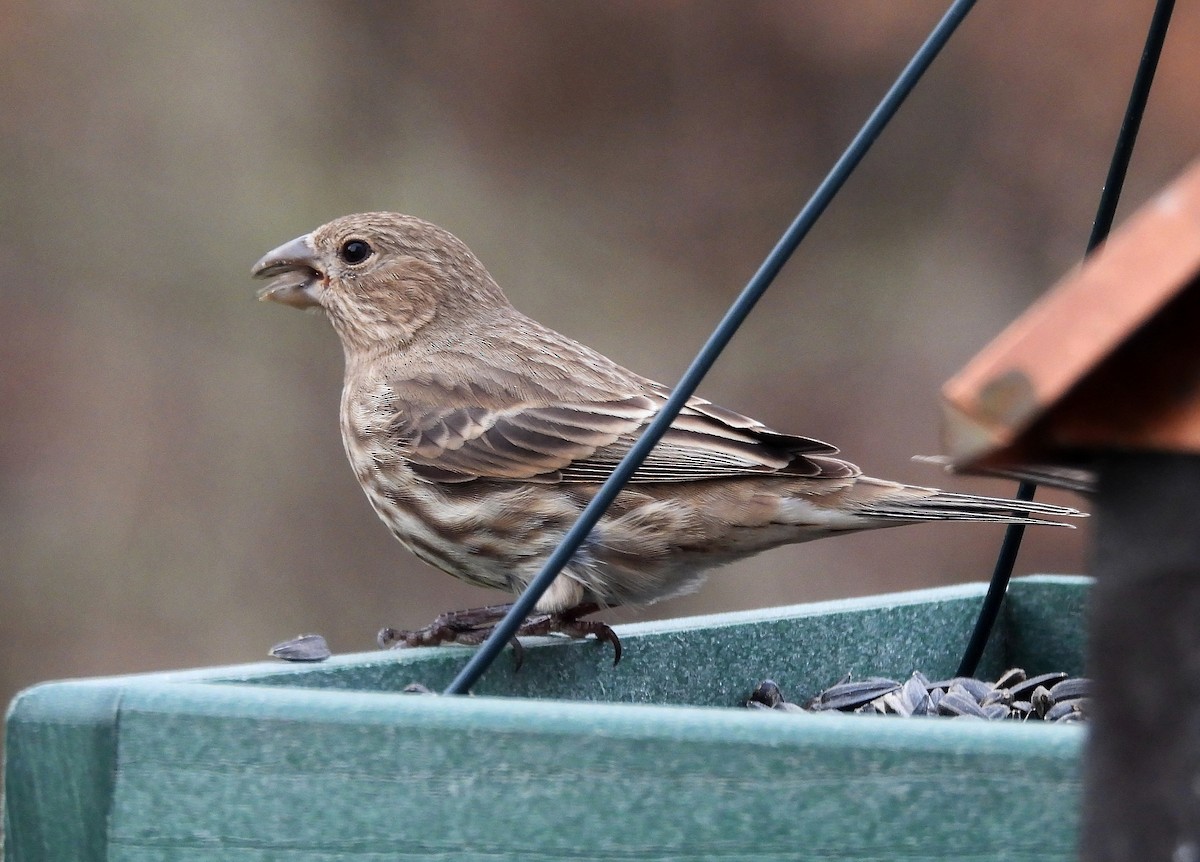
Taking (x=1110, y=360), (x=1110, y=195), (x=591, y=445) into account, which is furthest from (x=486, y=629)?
(x=1110, y=360)

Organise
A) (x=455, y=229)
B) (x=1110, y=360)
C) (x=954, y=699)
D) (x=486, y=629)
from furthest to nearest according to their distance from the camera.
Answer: (x=455, y=229), (x=486, y=629), (x=954, y=699), (x=1110, y=360)

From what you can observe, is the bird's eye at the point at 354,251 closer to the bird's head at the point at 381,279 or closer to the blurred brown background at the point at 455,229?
the bird's head at the point at 381,279

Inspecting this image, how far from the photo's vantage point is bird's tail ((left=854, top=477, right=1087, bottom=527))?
3.84 meters

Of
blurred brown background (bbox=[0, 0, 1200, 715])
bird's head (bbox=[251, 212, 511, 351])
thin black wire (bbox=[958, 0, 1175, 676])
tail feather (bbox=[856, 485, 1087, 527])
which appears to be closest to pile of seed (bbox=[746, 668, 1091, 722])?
thin black wire (bbox=[958, 0, 1175, 676])

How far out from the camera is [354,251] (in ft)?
17.1

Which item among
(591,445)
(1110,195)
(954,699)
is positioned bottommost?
(954,699)

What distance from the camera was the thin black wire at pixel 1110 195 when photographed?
3.29 metres

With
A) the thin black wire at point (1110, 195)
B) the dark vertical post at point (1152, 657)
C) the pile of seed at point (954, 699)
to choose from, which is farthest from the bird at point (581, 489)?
the dark vertical post at point (1152, 657)

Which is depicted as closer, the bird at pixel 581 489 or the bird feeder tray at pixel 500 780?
the bird feeder tray at pixel 500 780

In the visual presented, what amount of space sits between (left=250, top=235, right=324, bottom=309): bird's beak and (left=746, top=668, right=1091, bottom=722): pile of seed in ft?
6.61

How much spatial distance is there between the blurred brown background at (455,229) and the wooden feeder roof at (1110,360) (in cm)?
735

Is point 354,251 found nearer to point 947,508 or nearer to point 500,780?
point 947,508

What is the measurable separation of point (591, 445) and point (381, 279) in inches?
45.5

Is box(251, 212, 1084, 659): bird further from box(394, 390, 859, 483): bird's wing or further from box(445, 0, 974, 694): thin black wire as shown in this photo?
box(445, 0, 974, 694): thin black wire
